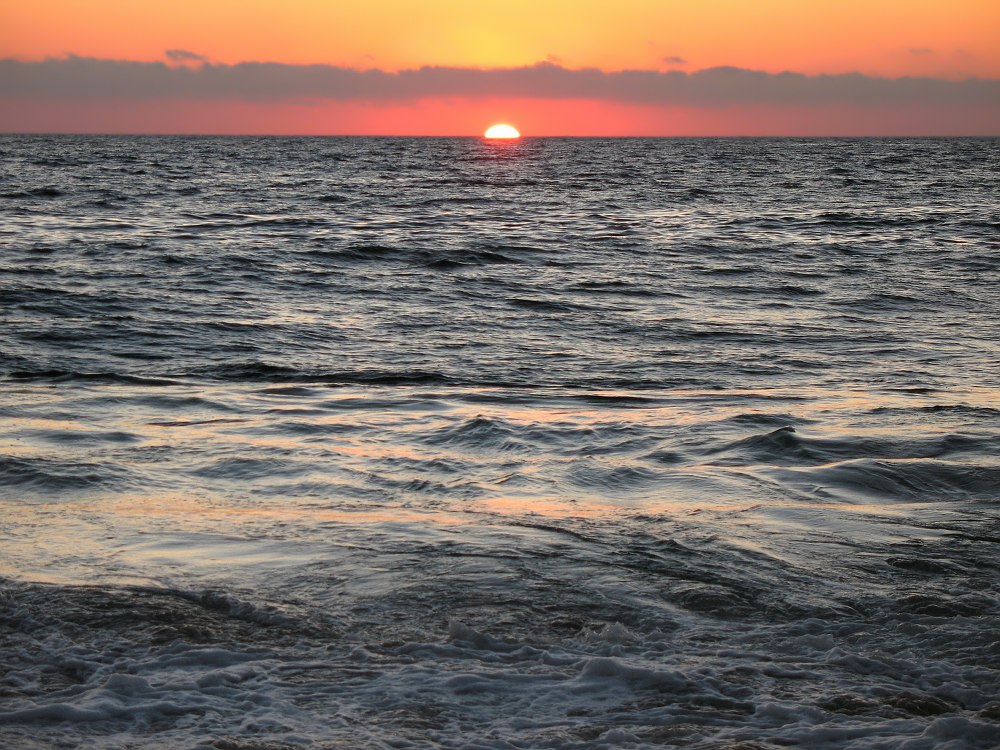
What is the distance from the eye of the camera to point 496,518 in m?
5.24

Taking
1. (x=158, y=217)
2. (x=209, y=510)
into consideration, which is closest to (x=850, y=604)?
(x=209, y=510)

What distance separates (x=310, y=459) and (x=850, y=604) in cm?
344

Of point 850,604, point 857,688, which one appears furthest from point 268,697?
point 850,604

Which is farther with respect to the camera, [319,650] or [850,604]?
[850,604]

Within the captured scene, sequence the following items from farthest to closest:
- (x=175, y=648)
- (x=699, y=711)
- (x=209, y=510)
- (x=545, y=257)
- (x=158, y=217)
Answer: (x=158, y=217) < (x=545, y=257) < (x=209, y=510) < (x=175, y=648) < (x=699, y=711)

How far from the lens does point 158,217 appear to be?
988 inches

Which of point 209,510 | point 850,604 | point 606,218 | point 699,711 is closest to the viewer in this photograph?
point 699,711

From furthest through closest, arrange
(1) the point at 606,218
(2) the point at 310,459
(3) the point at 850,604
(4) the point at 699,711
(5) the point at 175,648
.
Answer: (1) the point at 606,218 < (2) the point at 310,459 < (3) the point at 850,604 < (5) the point at 175,648 < (4) the point at 699,711

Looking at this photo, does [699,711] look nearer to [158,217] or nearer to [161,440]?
[161,440]

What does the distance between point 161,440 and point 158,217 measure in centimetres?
1983

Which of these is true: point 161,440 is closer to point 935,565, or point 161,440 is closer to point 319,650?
point 319,650

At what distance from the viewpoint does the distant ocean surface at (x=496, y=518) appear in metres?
3.31

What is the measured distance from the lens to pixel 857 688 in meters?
3.41

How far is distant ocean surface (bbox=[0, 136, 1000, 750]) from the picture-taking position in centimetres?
331
